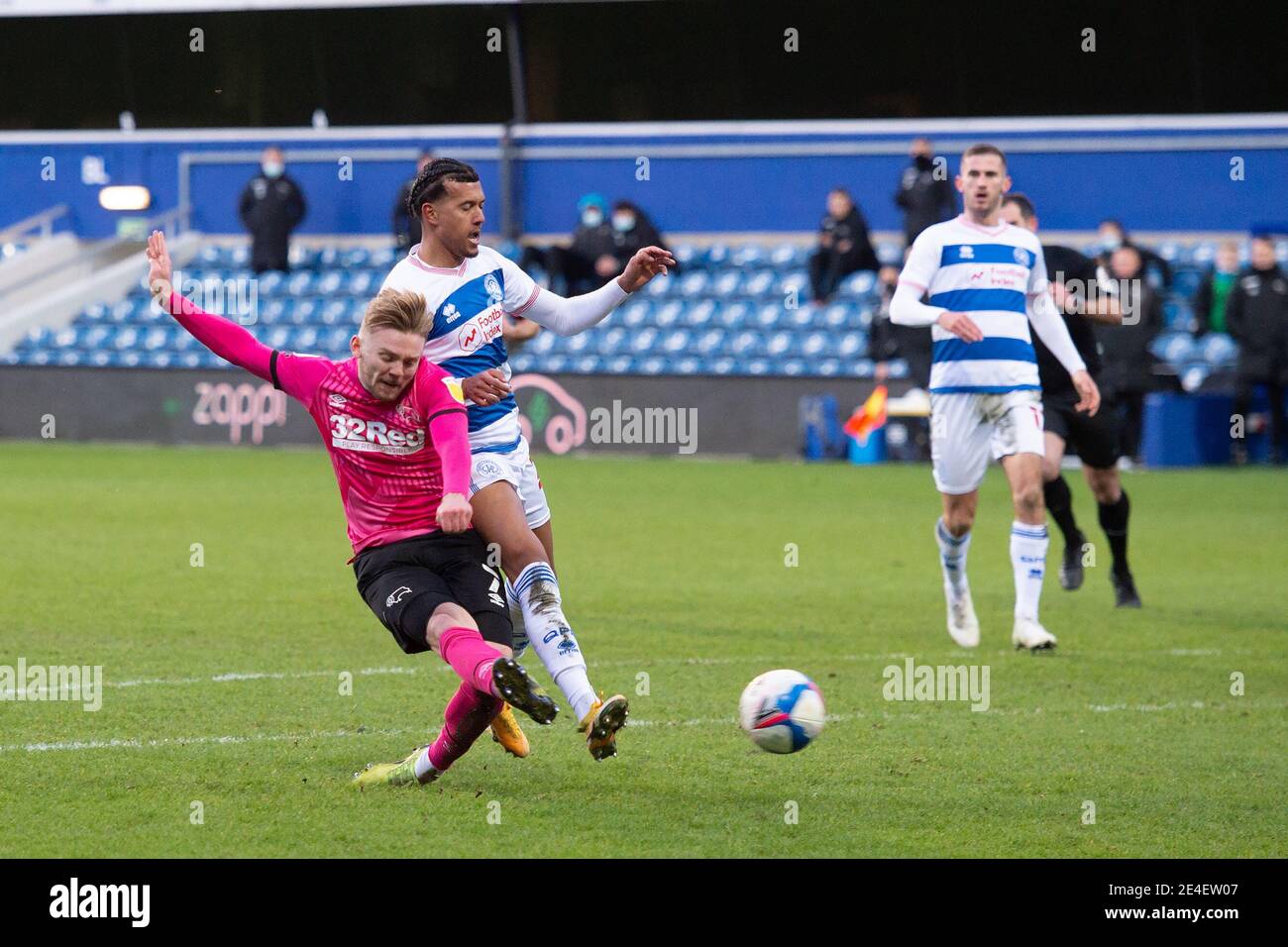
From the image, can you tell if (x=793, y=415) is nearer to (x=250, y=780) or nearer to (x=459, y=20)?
(x=459, y=20)

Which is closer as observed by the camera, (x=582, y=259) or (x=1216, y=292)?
(x=1216, y=292)

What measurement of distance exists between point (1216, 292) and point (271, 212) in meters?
12.5

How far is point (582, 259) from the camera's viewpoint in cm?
2395

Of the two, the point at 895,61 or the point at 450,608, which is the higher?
the point at 895,61

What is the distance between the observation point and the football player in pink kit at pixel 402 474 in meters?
5.76

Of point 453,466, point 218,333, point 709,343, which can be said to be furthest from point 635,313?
point 453,466

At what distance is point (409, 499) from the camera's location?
5961 mm

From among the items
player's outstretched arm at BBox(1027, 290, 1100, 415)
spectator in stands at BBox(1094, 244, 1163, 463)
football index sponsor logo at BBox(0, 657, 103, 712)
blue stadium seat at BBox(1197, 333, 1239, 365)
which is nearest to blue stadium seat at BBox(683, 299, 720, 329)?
blue stadium seat at BBox(1197, 333, 1239, 365)

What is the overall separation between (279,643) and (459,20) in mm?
19980

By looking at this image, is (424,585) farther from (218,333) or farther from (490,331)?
(490,331)

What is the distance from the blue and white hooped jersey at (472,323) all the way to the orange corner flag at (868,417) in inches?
569

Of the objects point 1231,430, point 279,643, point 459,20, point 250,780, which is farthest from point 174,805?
point 459,20

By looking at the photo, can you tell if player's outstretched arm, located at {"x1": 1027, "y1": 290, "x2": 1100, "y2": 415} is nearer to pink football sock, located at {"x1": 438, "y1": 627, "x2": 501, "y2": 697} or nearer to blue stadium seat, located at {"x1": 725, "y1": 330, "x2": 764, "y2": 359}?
pink football sock, located at {"x1": 438, "y1": 627, "x2": 501, "y2": 697}

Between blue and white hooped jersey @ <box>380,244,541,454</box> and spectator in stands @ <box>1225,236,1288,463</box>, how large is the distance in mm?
14609
